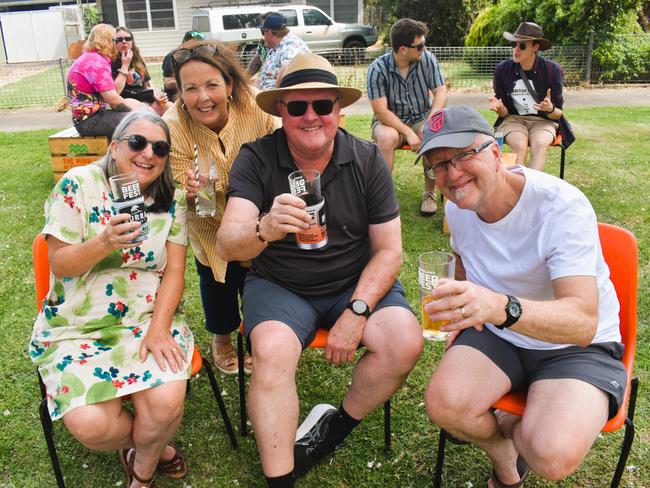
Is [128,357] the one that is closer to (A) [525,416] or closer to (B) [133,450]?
(B) [133,450]

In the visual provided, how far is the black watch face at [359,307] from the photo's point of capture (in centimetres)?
A: 254

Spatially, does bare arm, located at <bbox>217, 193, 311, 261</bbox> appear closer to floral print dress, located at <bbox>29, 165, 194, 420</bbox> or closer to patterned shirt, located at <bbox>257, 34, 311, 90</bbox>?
floral print dress, located at <bbox>29, 165, 194, 420</bbox>

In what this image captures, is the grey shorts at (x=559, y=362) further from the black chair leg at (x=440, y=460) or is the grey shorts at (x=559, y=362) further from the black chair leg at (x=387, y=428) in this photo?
the black chair leg at (x=387, y=428)

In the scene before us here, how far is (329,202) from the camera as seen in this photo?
271cm

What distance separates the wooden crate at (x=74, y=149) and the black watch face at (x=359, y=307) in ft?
17.0

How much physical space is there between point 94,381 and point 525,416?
5.71ft

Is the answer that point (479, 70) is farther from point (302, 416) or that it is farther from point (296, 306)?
point (296, 306)

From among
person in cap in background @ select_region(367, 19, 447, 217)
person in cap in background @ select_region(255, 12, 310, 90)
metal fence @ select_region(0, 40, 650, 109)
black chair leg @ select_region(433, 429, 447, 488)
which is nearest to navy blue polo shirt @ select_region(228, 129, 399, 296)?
black chair leg @ select_region(433, 429, 447, 488)

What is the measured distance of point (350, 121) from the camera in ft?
33.2

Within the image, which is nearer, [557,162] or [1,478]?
[1,478]

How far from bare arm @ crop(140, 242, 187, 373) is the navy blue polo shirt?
41 centimetres

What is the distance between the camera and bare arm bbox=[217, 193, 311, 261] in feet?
7.14

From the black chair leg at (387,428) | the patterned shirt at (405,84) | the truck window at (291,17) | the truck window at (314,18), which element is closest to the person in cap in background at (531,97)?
the patterned shirt at (405,84)

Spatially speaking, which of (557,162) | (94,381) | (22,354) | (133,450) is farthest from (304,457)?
(557,162)
